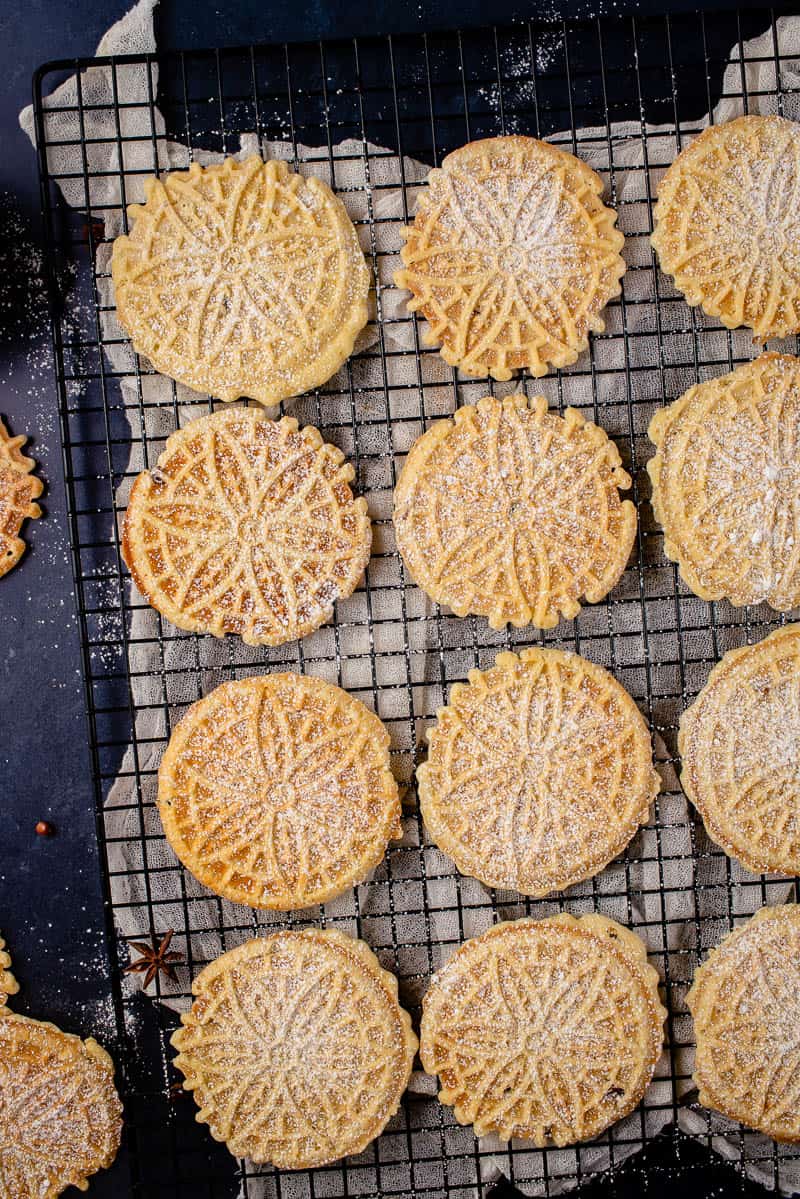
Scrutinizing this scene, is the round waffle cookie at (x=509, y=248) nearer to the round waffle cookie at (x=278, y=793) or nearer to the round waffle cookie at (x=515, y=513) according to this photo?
the round waffle cookie at (x=515, y=513)

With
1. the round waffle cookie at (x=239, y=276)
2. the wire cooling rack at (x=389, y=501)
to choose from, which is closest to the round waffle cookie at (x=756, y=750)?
the wire cooling rack at (x=389, y=501)

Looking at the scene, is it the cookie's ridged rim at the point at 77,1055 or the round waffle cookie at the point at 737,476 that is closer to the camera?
the round waffle cookie at the point at 737,476

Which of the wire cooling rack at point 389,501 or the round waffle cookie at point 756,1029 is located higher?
the wire cooling rack at point 389,501

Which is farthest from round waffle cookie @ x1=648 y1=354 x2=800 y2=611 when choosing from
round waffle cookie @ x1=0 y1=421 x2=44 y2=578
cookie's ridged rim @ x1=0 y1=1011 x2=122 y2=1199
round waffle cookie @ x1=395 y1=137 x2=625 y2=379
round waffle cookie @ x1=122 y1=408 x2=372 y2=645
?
cookie's ridged rim @ x1=0 y1=1011 x2=122 y2=1199

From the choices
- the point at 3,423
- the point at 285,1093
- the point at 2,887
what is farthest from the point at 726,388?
the point at 2,887

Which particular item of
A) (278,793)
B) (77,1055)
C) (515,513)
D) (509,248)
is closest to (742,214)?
(509,248)

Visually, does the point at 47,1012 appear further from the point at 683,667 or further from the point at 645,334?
the point at 645,334

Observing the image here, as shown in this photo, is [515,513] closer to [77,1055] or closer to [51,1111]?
[77,1055]
